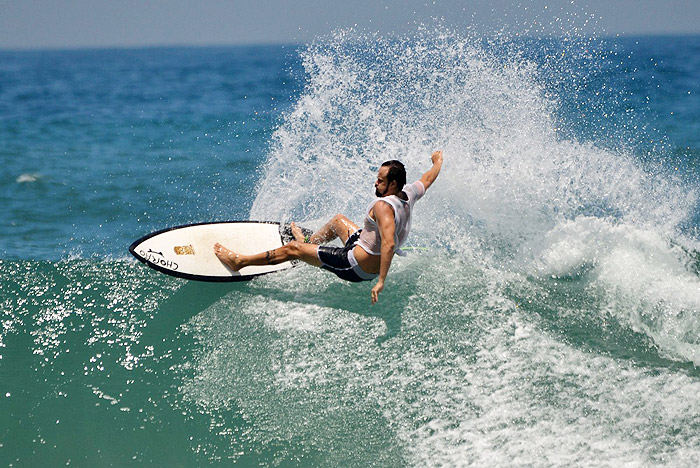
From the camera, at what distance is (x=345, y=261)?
5.79 metres

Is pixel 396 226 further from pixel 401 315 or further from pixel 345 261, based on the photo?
pixel 401 315

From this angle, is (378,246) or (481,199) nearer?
(378,246)

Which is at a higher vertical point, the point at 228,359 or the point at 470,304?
the point at 470,304

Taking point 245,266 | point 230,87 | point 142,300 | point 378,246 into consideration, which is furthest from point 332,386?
point 230,87

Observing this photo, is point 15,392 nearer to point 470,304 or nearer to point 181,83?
point 470,304

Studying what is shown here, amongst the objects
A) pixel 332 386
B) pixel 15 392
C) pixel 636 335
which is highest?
pixel 636 335

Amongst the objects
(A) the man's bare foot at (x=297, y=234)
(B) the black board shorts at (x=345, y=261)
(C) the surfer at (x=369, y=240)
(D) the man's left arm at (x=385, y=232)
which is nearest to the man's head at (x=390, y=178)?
(C) the surfer at (x=369, y=240)

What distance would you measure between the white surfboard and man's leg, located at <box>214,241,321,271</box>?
0.28ft

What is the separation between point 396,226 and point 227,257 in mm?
1880

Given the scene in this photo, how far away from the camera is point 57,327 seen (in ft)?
20.2

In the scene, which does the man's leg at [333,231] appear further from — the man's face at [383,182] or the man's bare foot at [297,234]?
the man's face at [383,182]

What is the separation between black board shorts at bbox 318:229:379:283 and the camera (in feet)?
18.9

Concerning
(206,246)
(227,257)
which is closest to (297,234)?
(227,257)

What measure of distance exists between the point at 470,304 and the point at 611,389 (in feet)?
4.66
